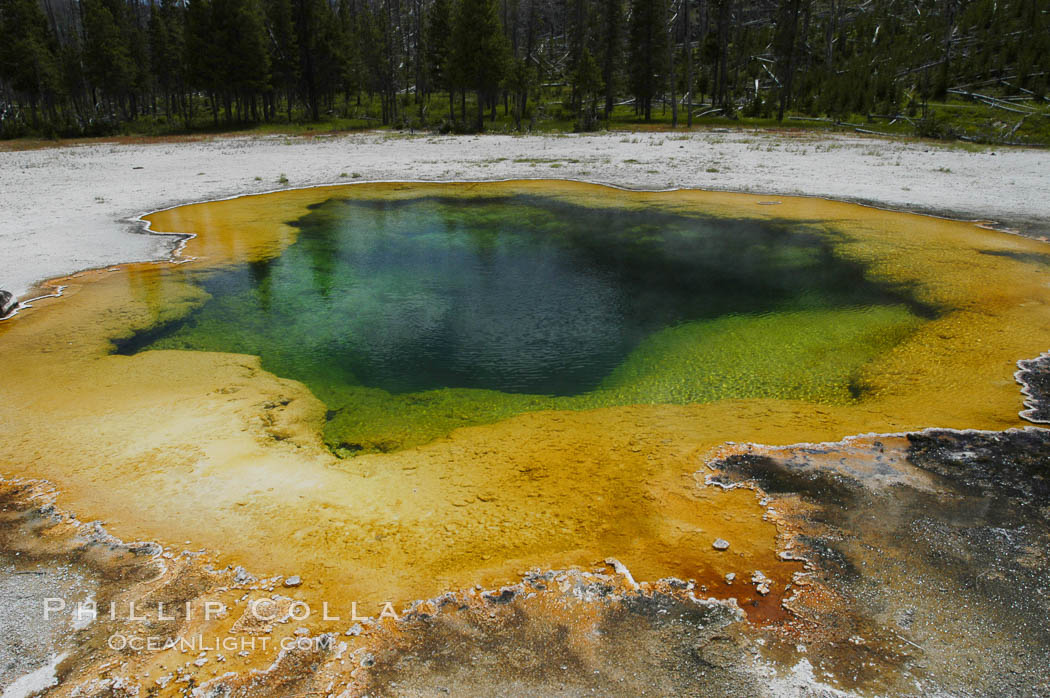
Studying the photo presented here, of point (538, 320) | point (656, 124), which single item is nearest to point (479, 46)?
point (656, 124)

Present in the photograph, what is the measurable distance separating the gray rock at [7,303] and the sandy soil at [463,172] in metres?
0.57

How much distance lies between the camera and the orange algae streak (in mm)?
4805

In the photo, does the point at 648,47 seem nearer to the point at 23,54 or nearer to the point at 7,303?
the point at 23,54

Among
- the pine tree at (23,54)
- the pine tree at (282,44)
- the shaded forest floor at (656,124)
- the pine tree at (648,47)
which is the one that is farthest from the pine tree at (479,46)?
the pine tree at (23,54)

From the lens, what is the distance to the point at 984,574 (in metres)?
4.47

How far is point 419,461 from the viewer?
6.26 m

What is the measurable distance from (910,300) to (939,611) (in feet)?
24.4

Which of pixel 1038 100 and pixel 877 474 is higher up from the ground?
pixel 1038 100

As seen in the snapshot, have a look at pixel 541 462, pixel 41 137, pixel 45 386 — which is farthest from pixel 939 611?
pixel 41 137

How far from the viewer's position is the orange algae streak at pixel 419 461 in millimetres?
4805

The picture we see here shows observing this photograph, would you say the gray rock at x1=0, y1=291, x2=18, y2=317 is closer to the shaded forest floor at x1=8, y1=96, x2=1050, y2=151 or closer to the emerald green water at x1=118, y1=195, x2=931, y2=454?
the emerald green water at x1=118, y1=195, x2=931, y2=454

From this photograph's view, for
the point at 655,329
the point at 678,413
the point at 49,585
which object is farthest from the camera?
the point at 655,329

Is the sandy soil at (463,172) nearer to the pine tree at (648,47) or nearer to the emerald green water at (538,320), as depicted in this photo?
the emerald green water at (538,320)

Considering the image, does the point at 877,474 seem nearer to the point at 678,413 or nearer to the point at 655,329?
the point at 678,413
